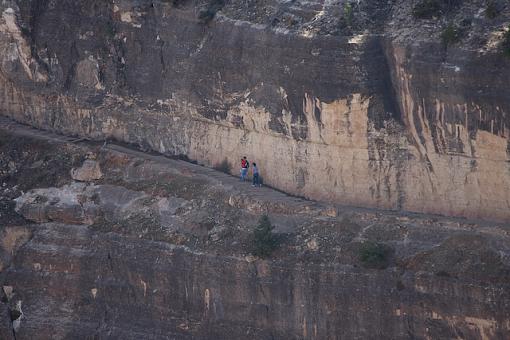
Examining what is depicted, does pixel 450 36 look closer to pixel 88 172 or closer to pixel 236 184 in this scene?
pixel 236 184

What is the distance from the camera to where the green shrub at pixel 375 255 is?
43125 mm

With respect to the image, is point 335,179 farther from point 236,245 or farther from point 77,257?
point 77,257

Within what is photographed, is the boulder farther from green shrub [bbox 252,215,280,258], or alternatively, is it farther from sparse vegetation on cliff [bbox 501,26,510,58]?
sparse vegetation on cliff [bbox 501,26,510,58]

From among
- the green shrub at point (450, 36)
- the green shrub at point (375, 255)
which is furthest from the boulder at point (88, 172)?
the green shrub at point (450, 36)

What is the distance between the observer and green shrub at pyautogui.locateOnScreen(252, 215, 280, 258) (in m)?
45.0

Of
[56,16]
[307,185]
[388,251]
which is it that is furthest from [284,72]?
[56,16]

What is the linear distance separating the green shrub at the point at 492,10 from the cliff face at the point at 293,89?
0.20 meters

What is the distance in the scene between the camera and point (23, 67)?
53844 millimetres

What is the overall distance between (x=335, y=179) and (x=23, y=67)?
47.0 ft

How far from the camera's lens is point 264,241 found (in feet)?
148

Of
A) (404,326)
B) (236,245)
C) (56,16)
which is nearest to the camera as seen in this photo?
(404,326)

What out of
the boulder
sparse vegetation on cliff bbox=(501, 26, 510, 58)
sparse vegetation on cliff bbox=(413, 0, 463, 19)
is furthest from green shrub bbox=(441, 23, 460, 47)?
the boulder

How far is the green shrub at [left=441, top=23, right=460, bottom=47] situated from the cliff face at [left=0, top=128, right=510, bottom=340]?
5.50m

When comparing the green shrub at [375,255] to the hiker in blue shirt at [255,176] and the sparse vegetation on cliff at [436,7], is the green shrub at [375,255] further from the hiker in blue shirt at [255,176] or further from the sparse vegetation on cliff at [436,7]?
the sparse vegetation on cliff at [436,7]
